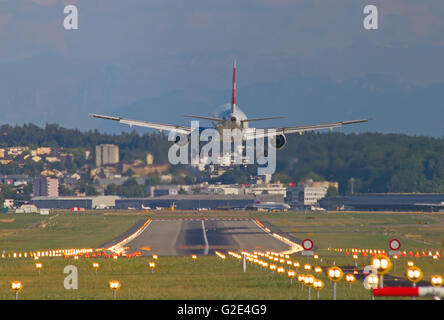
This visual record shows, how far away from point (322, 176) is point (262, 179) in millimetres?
13256

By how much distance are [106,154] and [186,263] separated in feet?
233

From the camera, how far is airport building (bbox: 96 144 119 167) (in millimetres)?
147000

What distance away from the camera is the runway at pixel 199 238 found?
4213 inches

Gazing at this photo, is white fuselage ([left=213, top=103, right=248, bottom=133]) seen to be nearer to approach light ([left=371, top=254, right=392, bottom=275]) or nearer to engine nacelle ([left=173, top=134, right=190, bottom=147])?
engine nacelle ([left=173, top=134, right=190, bottom=147])

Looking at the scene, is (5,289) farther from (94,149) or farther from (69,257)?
(94,149)

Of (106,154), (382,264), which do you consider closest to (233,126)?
(382,264)

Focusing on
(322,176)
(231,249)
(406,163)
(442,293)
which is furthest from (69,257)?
(406,163)

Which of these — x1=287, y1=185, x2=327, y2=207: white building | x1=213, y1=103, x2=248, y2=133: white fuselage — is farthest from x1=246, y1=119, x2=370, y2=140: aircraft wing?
x1=287, y1=185, x2=327, y2=207: white building

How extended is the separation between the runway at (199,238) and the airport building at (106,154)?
13300 mm

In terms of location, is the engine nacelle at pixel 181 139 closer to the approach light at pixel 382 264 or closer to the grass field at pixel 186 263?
the grass field at pixel 186 263

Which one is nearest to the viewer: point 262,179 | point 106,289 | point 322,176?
point 106,289

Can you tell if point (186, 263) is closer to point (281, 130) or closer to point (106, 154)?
point (281, 130)
